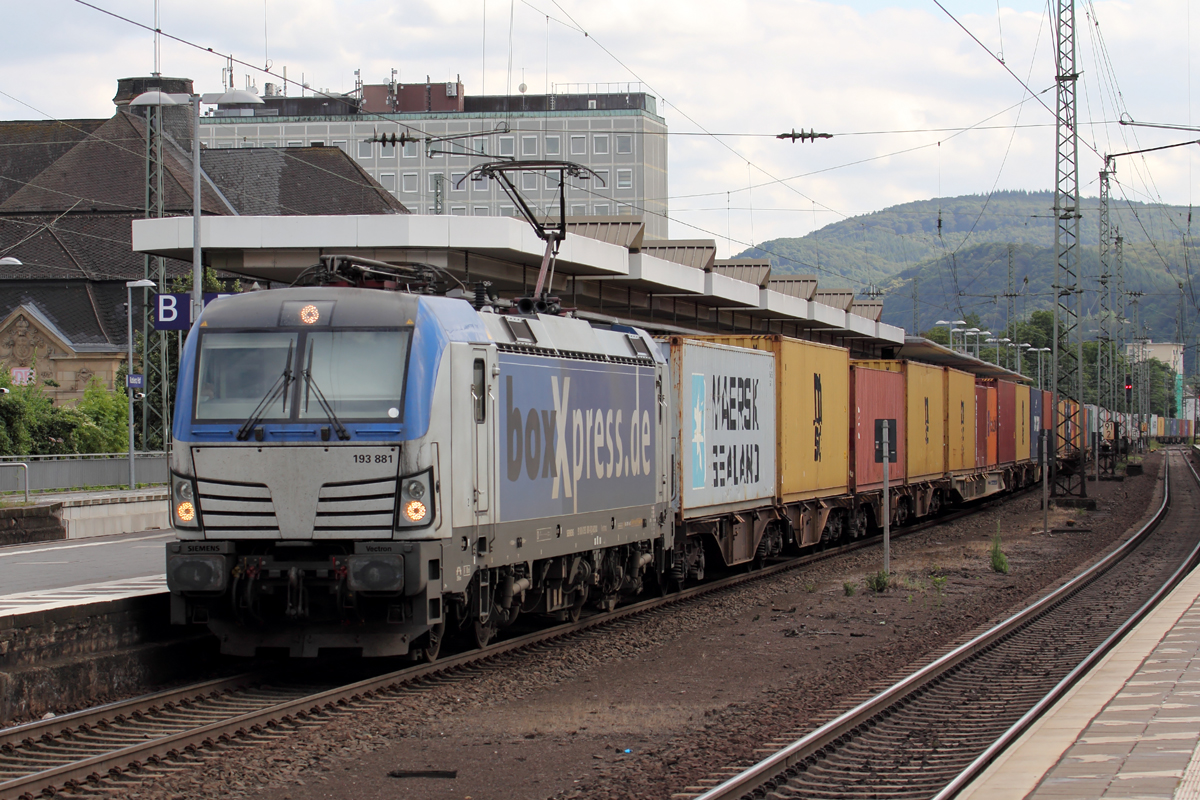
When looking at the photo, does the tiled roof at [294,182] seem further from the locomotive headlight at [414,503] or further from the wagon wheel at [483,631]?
the locomotive headlight at [414,503]

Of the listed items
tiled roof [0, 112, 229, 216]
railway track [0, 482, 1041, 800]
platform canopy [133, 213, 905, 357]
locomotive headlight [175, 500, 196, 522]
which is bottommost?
railway track [0, 482, 1041, 800]

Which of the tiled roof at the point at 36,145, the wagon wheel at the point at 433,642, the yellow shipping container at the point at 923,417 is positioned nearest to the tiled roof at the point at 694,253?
the yellow shipping container at the point at 923,417

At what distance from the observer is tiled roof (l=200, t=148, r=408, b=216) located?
7262cm

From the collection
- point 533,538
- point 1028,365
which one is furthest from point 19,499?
point 1028,365

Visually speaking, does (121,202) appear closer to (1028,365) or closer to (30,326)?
(30,326)

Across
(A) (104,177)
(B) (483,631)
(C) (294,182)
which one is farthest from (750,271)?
(A) (104,177)

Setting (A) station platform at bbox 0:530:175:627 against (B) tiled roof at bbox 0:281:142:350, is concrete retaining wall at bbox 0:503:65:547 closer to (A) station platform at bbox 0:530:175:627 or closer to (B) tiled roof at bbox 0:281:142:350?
(A) station platform at bbox 0:530:175:627

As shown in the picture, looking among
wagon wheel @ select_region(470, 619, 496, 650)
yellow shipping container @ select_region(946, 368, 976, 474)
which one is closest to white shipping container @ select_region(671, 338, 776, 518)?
wagon wheel @ select_region(470, 619, 496, 650)

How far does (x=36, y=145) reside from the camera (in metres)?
75.9

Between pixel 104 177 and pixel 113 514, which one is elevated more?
pixel 104 177

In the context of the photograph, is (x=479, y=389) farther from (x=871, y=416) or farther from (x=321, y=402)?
(x=871, y=416)

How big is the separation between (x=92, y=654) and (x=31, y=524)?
56.6 feet

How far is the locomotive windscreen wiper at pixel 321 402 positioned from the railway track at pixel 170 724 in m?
2.12

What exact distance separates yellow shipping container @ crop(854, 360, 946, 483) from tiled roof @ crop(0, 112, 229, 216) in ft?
142
